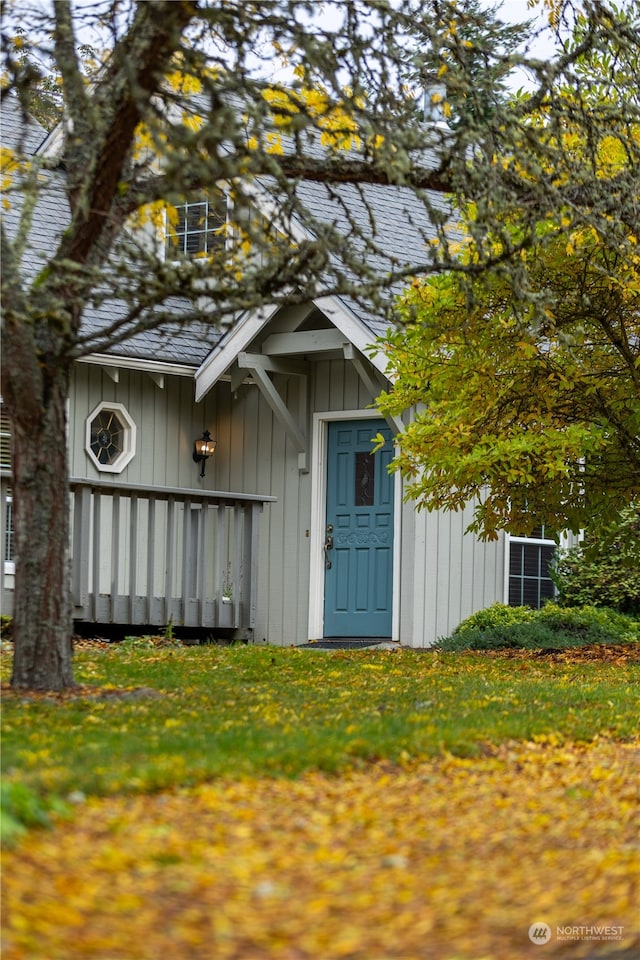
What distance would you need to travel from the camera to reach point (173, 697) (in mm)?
8570

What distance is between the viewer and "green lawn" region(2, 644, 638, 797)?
5.96 metres

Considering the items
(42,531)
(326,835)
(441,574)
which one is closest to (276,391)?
(441,574)

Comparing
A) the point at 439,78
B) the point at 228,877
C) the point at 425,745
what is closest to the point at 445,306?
the point at 439,78

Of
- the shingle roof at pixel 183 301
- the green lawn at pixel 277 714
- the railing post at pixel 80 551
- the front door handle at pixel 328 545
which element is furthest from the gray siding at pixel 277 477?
the green lawn at pixel 277 714

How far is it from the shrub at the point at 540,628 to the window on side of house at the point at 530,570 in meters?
0.58

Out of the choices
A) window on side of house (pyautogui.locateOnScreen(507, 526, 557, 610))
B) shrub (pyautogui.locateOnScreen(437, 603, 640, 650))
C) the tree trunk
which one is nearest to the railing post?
shrub (pyautogui.locateOnScreen(437, 603, 640, 650))

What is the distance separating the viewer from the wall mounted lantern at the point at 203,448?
1644 centimetres

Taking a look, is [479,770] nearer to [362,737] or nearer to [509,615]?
[362,737]

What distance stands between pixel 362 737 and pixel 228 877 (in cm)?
239

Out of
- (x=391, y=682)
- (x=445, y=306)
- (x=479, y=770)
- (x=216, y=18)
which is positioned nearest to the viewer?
(x=479, y=770)

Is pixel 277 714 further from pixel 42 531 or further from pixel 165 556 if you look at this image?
pixel 165 556

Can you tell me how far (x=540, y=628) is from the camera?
14352 millimetres

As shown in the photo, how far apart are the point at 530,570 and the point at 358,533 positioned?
2.55m

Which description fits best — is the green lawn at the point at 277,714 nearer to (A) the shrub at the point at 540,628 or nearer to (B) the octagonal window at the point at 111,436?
(A) the shrub at the point at 540,628
